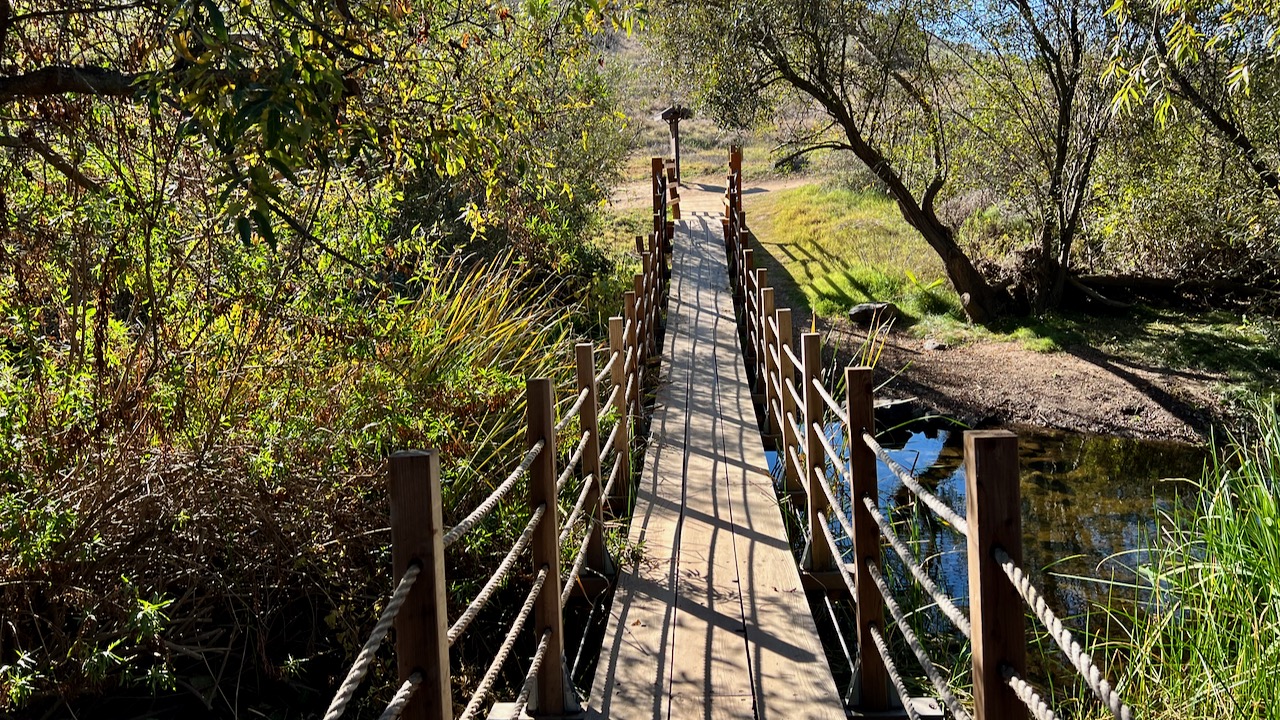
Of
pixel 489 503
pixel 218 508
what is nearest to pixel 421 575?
pixel 489 503

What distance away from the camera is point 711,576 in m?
4.54

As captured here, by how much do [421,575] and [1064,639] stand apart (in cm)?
119

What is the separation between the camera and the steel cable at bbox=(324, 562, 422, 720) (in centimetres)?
181

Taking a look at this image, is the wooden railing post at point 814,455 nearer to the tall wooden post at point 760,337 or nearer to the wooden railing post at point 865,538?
the wooden railing post at point 865,538

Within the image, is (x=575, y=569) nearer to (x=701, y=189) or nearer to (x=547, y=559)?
(x=547, y=559)

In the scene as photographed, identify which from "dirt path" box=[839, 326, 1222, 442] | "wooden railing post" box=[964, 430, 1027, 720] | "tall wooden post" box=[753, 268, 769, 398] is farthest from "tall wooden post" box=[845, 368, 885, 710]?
"dirt path" box=[839, 326, 1222, 442]

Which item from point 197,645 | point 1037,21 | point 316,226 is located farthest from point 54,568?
point 1037,21

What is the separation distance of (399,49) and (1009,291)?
10.6 m

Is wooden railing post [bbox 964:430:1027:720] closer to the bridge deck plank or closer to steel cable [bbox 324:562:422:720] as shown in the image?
steel cable [bbox 324:562:422:720]

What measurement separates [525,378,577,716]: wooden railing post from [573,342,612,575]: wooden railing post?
3.86 ft

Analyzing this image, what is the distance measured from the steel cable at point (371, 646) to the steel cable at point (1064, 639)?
1.10 m

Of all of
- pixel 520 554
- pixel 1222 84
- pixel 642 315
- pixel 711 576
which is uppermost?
pixel 1222 84

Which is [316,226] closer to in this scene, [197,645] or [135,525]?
[135,525]

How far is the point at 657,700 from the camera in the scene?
3438mm
